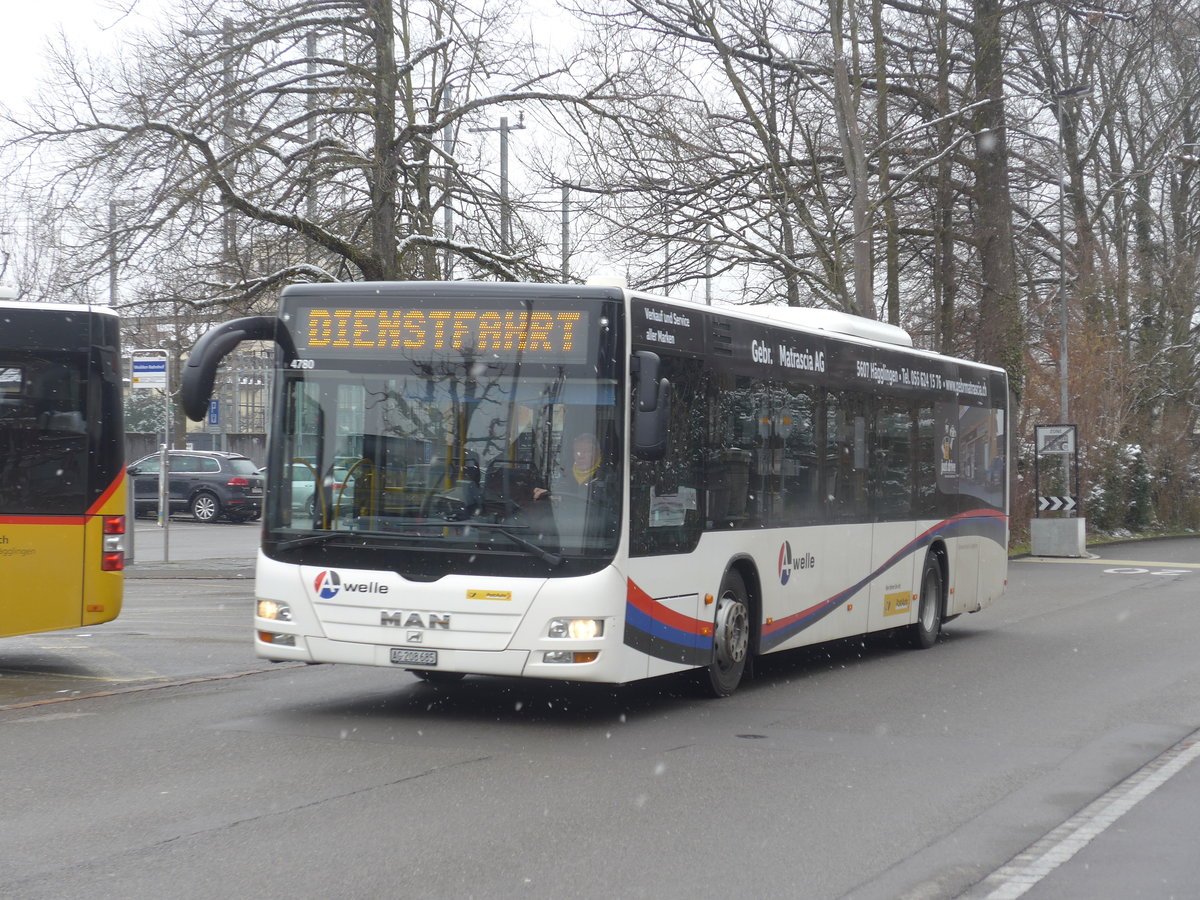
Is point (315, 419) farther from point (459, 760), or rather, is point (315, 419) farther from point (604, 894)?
point (604, 894)

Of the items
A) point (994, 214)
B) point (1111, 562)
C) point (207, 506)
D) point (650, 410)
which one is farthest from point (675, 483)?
point (207, 506)

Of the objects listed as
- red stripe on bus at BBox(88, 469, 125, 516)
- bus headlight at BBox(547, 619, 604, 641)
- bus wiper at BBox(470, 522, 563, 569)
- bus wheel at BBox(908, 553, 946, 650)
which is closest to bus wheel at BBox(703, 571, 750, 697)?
bus headlight at BBox(547, 619, 604, 641)

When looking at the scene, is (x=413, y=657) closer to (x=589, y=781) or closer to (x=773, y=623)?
(x=589, y=781)

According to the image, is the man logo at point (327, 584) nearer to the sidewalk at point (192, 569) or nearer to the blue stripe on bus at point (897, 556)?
the blue stripe on bus at point (897, 556)

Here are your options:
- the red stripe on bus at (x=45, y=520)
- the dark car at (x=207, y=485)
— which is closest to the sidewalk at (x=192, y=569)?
the red stripe on bus at (x=45, y=520)

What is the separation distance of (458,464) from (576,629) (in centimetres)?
124

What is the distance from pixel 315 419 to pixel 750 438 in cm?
329

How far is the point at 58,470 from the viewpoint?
38.3 ft

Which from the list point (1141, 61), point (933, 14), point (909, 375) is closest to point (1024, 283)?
point (1141, 61)

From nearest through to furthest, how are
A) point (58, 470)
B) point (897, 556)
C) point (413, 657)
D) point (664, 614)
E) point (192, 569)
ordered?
point (413, 657)
point (664, 614)
point (58, 470)
point (897, 556)
point (192, 569)

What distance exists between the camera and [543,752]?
28.4 ft

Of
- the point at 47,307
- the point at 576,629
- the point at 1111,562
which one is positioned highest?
the point at 47,307

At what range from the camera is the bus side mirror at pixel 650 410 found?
9164 mm

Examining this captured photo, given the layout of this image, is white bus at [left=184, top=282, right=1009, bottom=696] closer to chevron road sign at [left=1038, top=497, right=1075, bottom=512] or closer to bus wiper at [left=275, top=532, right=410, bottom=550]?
bus wiper at [left=275, top=532, right=410, bottom=550]
